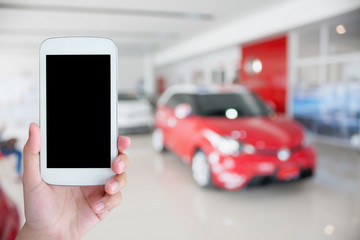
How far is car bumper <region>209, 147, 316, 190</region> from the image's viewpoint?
2.93 meters

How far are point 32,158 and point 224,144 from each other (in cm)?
237

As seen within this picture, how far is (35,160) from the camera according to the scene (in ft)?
2.93

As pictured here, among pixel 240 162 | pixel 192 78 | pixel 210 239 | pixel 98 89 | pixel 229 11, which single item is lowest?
pixel 210 239

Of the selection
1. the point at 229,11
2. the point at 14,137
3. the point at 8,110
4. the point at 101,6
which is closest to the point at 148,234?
the point at 14,137

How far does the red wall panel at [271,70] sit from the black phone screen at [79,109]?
726 centimetres

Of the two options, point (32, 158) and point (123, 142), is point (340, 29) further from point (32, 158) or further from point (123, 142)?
point (32, 158)

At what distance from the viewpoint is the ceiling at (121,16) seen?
235 inches

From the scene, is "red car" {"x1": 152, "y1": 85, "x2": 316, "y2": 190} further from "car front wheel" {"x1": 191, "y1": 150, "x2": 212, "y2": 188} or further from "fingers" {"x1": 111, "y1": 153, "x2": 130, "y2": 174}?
"fingers" {"x1": 111, "y1": 153, "x2": 130, "y2": 174}

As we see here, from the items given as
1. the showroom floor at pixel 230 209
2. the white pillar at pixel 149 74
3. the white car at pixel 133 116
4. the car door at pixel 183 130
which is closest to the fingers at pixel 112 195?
the showroom floor at pixel 230 209

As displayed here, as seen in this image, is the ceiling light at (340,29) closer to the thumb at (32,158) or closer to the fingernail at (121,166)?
the fingernail at (121,166)

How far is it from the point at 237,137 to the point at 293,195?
97 cm

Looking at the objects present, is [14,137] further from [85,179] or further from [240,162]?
[85,179]

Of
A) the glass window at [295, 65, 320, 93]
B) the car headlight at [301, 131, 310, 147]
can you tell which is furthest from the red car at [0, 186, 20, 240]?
the glass window at [295, 65, 320, 93]

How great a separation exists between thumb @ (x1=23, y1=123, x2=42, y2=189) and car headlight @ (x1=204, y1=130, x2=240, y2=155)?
2303 mm
